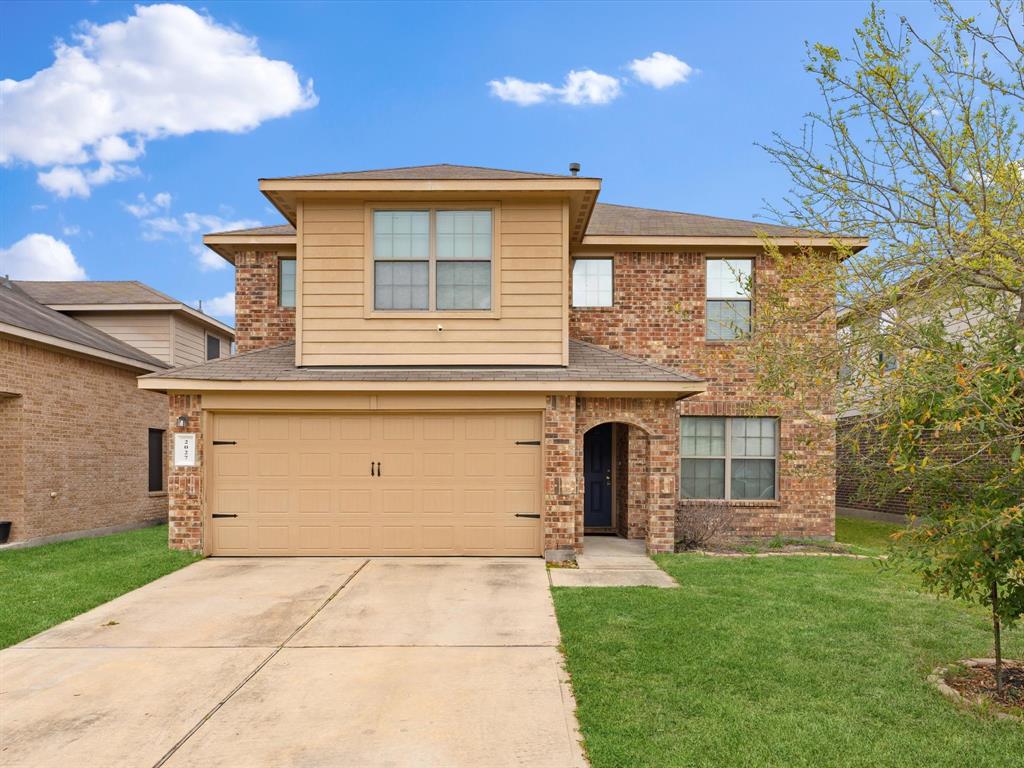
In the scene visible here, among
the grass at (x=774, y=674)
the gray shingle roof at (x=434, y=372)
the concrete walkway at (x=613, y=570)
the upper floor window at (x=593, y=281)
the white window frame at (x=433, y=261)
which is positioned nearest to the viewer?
the grass at (x=774, y=674)

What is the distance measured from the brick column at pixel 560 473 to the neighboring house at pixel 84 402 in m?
9.40

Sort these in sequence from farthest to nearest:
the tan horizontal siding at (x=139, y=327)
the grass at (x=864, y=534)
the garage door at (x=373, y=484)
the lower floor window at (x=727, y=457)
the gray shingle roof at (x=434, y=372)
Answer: the tan horizontal siding at (x=139, y=327) < the lower floor window at (x=727, y=457) < the grass at (x=864, y=534) < the garage door at (x=373, y=484) < the gray shingle roof at (x=434, y=372)

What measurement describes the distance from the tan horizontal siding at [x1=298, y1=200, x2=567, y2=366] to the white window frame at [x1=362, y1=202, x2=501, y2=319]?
44mm

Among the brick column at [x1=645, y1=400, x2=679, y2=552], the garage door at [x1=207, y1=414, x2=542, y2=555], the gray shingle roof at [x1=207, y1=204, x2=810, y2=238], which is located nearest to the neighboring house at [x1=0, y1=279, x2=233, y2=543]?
the gray shingle roof at [x1=207, y1=204, x2=810, y2=238]

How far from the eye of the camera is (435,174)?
36.8 ft

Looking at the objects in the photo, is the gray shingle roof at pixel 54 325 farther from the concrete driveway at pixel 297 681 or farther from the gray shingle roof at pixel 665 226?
the concrete driveway at pixel 297 681

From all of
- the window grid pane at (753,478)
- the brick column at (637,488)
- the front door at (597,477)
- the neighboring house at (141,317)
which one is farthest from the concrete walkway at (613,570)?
the neighboring house at (141,317)

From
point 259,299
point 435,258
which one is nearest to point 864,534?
point 435,258

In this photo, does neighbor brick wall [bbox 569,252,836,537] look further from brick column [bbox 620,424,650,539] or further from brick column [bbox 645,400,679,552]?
brick column [bbox 645,400,679,552]

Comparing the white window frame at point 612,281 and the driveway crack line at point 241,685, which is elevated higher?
the white window frame at point 612,281

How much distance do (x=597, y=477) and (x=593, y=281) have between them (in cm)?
371

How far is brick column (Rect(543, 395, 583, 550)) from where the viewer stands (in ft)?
32.4

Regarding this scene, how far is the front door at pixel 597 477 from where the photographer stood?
12859 mm

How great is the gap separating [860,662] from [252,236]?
11.2m
